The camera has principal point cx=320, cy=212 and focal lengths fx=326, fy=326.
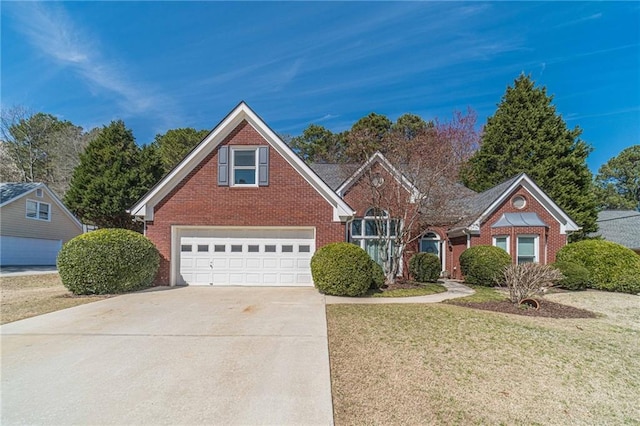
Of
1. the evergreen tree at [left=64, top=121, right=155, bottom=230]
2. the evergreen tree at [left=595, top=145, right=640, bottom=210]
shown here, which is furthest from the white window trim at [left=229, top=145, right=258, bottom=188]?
the evergreen tree at [left=595, top=145, right=640, bottom=210]

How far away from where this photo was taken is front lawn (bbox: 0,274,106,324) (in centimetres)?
832

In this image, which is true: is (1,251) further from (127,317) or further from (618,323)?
(618,323)

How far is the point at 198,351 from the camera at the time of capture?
551cm

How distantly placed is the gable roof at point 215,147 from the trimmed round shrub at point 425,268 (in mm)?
4485

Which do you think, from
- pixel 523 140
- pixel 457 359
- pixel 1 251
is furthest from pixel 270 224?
pixel 523 140

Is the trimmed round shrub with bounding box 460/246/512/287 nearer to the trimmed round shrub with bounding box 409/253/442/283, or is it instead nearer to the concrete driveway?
the trimmed round shrub with bounding box 409/253/442/283

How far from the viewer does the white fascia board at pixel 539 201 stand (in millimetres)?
16469

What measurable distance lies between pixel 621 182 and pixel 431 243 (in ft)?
137

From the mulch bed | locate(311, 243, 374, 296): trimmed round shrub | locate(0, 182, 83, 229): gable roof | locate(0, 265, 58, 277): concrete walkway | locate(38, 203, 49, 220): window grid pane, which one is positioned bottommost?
locate(0, 265, 58, 277): concrete walkway

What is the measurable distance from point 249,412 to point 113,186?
2568cm

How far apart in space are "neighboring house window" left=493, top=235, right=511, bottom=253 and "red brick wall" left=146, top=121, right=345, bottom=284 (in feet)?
28.4

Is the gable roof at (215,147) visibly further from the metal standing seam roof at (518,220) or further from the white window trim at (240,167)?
the metal standing seam roof at (518,220)

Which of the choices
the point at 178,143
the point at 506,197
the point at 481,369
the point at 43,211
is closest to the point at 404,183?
the point at 506,197

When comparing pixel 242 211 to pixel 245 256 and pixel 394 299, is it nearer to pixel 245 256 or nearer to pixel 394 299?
pixel 245 256
